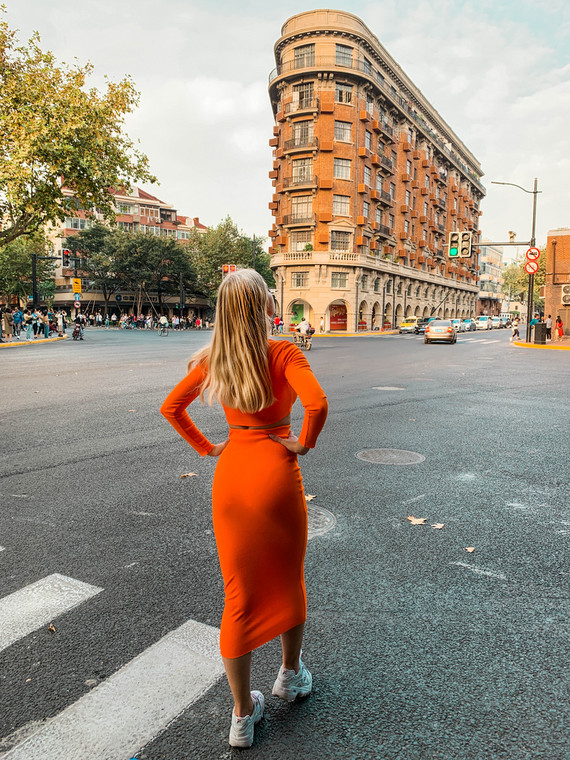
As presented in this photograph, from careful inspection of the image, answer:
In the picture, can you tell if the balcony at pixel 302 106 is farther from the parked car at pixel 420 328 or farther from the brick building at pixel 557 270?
the brick building at pixel 557 270

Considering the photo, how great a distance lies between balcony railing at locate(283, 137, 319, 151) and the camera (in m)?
49.2

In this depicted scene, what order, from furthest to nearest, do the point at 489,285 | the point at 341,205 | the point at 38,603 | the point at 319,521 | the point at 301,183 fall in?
the point at 489,285, the point at 341,205, the point at 301,183, the point at 319,521, the point at 38,603

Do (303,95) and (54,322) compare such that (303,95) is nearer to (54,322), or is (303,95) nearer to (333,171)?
(333,171)

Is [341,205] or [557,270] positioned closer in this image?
[557,270]

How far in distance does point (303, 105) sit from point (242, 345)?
54103 mm

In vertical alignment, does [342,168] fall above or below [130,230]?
above

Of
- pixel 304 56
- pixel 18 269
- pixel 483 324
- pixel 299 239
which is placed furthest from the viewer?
pixel 483 324

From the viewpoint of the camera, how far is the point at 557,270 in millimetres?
38344

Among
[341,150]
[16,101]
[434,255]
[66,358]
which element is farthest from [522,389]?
[434,255]

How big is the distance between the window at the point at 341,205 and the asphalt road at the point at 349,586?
4600 cm

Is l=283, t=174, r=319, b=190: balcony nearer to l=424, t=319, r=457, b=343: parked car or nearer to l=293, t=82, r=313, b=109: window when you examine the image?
l=293, t=82, r=313, b=109: window

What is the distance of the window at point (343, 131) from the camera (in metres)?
50.1

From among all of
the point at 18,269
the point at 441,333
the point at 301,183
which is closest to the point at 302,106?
the point at 301,183

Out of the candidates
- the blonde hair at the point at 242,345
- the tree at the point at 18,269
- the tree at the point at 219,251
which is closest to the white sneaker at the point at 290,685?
the blonde hair at the point at 242,345
